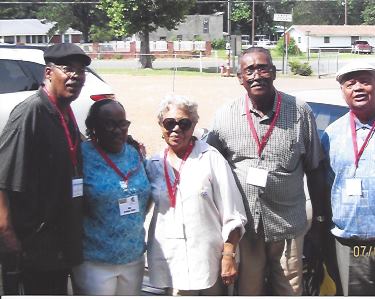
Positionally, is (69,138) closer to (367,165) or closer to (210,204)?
(210,204)

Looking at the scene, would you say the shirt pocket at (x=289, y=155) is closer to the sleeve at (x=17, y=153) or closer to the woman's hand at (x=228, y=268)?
the woman's hand at (x=228, y=268)

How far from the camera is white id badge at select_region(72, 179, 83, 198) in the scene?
2.59m

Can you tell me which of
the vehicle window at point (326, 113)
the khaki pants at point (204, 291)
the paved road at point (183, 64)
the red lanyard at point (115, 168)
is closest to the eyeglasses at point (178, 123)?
the red lanyard at point (115, 168)

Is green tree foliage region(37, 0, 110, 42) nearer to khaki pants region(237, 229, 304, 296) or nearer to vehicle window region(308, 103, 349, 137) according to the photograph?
vehicle window region(308, 103, 349, 137)

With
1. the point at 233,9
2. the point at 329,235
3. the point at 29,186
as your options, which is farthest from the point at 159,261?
the point at 233,9

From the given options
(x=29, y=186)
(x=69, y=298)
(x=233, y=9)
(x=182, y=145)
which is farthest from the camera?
(x=233, y=9)

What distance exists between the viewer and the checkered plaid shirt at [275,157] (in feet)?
9.86

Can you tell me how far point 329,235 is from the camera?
10.4 feet

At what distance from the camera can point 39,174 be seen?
97.6 inches

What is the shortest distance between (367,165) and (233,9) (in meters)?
36.8

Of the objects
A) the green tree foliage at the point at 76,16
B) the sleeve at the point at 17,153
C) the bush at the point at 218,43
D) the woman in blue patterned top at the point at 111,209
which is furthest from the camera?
the bush at the point at 218,43

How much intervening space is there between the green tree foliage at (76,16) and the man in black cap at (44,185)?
86.4 ft
